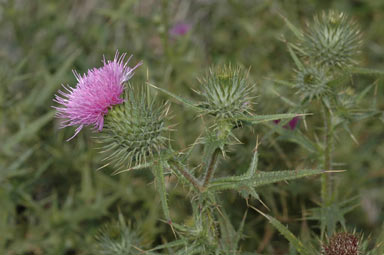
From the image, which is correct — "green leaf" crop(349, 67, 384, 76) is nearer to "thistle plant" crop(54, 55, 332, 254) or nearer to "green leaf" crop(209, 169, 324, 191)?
"thistle plant" crop(54, 55, 332, 254)

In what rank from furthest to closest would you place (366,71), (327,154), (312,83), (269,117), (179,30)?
1. (179,30)
2. (327,154)
3. (312,83)
4. (366,71)
5. (269,117)

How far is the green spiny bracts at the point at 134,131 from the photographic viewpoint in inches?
104

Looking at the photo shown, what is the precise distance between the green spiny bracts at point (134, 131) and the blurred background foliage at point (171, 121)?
52 cm

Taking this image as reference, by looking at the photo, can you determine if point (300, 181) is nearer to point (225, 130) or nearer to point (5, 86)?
point (225, 130)

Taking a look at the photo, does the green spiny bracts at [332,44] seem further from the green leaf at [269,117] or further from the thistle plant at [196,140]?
the green leaf at [269,117]

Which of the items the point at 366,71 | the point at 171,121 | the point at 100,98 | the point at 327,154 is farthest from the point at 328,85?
the point at 171,121

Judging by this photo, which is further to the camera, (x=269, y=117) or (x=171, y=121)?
(x=171, y=121)

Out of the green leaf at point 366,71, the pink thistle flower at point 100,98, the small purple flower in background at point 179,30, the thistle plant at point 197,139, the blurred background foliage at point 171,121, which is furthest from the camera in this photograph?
the small purple flower in background at point 179,30

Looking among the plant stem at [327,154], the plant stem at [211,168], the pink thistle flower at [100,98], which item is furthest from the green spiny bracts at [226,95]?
the plant stem at [327,154]

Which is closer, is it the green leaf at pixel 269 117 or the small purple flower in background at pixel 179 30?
the green leaf at pixel 269 117

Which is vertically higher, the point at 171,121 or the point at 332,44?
the point at 332,44

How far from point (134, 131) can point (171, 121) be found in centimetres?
240

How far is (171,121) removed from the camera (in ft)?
16.5

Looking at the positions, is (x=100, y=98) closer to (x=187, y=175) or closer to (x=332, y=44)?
(x=187, y=175)
